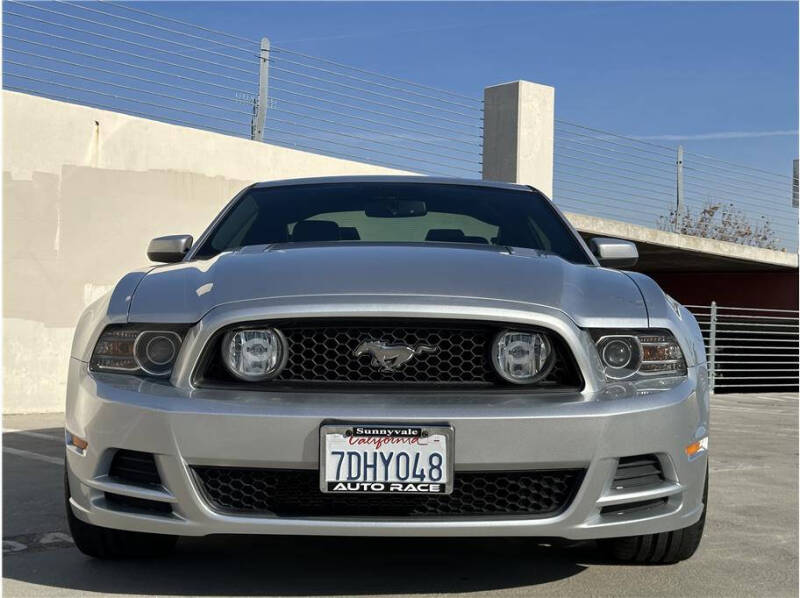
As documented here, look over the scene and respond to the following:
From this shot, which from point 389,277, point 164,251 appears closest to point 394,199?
point 164,251

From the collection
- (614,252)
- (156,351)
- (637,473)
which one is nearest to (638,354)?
(637,473)

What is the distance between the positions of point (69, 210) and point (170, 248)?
548 cm

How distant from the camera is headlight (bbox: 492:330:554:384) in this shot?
287 centimetres

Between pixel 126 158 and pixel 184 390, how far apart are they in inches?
287

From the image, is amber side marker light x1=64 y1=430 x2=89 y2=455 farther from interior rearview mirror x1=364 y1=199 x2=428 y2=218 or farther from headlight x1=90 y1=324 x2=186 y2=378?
interior rearview mirror x1=364 y1=199 x2=428 y2=218

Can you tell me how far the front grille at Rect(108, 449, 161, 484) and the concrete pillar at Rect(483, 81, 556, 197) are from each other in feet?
39.6

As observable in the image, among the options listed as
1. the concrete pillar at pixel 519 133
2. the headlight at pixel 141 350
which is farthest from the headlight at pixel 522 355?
the concrete pillar at pixel 519 133

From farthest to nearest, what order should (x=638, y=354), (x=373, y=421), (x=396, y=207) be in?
(x=396, y=207) → (x=638, y=354) → (x=373, y=421)

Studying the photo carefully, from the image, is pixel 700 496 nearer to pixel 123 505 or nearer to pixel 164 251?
pixel 123 505

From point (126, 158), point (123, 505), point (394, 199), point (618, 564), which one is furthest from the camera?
point (126, 158)

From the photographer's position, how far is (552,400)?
2.77 metres

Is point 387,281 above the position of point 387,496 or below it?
above

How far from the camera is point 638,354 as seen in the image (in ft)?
9.66

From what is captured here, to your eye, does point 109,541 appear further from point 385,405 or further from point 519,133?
point 519,133
